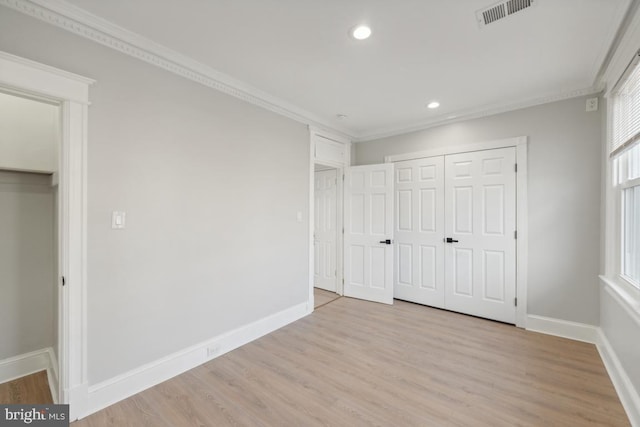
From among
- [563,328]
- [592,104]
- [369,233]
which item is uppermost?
[592,104]

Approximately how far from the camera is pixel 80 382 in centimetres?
184

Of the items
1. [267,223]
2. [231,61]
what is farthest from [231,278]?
[231,61]

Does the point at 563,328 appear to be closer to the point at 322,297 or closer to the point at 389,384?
the point at 389,384

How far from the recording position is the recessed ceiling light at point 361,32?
1.95 meters

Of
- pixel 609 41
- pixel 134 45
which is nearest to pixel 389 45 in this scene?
pixel 609 41

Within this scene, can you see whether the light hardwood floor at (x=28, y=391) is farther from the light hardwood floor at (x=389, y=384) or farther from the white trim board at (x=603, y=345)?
the white trim board at (x=603, y=345)

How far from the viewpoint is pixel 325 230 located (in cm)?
478

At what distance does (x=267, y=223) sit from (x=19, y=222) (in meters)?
2.08

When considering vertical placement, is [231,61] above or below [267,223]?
above

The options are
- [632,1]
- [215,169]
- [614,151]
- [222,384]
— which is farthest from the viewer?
[215,169]

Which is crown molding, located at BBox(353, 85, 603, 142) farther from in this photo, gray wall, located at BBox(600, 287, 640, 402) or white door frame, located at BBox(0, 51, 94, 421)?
white door frame, located at BBox(0, 51, 94, 421)

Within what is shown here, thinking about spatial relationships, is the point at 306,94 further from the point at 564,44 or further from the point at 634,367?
the point at 634,367

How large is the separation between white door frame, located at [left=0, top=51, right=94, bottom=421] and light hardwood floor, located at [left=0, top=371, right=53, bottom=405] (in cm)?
41

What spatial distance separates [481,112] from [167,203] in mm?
3630
